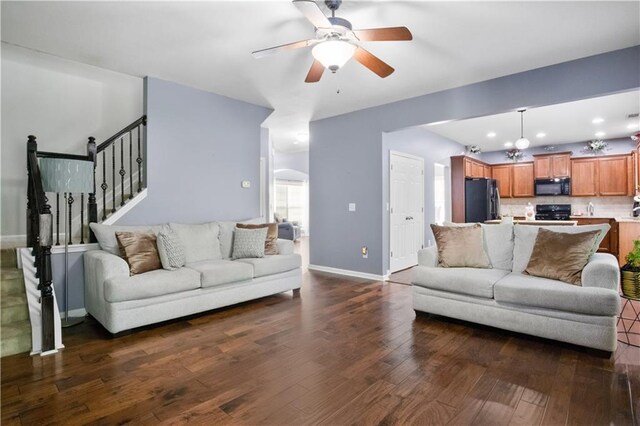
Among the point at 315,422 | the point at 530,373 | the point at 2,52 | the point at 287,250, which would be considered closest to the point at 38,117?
the point at 2,52

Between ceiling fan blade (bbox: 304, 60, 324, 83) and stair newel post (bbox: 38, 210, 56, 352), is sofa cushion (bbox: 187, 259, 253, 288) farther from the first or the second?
ceiling fan blade (bbox: 304, 60, 324, 83)

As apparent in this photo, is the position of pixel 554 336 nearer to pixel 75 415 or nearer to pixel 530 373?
pixel 530 373

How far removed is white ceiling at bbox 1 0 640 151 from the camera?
2617 millimetres

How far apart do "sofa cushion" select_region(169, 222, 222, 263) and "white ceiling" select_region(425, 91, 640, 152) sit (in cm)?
453

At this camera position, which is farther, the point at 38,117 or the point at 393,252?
the point at 393,252

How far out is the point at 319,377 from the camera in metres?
2.25

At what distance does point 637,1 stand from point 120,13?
13.4 feet

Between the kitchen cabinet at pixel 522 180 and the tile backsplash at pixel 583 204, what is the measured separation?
10.6 inches

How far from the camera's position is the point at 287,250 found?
445cm

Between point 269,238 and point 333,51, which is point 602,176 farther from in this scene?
point 333,51

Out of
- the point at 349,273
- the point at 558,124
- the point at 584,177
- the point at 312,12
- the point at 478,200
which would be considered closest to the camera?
the point at 312,12

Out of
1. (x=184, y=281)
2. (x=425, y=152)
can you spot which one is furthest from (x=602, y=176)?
(x=184, y=281)

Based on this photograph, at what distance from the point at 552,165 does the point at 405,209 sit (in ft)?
14.8

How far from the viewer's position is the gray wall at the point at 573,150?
A: 279 inches
